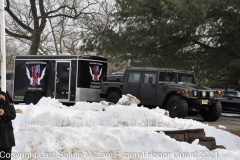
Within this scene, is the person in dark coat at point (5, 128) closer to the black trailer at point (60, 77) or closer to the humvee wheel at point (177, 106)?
the humvee wheel at point (177, 106)

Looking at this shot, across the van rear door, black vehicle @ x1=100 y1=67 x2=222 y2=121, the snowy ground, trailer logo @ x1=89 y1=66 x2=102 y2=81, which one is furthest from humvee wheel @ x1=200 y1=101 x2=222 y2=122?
the snowy ground

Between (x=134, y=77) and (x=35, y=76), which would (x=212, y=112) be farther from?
(x=35, y=76)

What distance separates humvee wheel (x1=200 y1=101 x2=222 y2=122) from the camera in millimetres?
17250

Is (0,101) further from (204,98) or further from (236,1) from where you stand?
(236,1)

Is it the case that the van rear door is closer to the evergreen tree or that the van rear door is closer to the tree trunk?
the evergreen tree

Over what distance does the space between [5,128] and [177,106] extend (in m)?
9.73

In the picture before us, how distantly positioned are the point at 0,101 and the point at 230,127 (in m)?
9.85

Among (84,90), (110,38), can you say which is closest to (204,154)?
(84,90)

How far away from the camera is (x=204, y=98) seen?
1673cm

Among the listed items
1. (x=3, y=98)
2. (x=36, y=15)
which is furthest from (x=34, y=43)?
(x=3, y=98)

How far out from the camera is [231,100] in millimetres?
19812

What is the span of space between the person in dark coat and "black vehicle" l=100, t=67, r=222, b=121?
959 cm

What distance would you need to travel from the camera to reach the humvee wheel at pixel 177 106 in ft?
53.3

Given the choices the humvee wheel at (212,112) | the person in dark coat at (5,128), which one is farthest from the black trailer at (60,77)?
the person in dark coat at (5,128)
